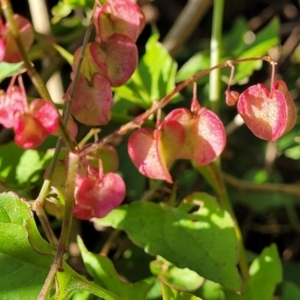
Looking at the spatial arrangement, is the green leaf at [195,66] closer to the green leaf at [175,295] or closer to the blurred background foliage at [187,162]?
the blurred background foliage at [187,162]

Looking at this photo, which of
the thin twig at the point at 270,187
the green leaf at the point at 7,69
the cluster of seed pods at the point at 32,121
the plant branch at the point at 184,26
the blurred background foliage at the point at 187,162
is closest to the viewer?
the cluster of seed pods at the point at 32,121

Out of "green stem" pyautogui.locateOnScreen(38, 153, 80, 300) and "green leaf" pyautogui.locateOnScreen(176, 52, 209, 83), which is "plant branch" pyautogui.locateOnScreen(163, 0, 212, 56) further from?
"green stem" pyautogui.locateOnScreen(38, 153, 80, 300)

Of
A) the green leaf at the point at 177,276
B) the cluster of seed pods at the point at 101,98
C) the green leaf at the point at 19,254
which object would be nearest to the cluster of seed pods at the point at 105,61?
the cluster of seed pods at the point at 101,98

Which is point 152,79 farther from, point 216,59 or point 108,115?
point 108,115

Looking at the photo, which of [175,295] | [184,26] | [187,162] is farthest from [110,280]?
[184,26]

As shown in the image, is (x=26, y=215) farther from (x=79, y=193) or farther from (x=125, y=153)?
(x=125, y=153)

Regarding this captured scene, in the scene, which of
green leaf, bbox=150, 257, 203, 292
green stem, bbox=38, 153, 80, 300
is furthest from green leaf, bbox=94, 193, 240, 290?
green stem, bbox=38, 153, 80, 300
